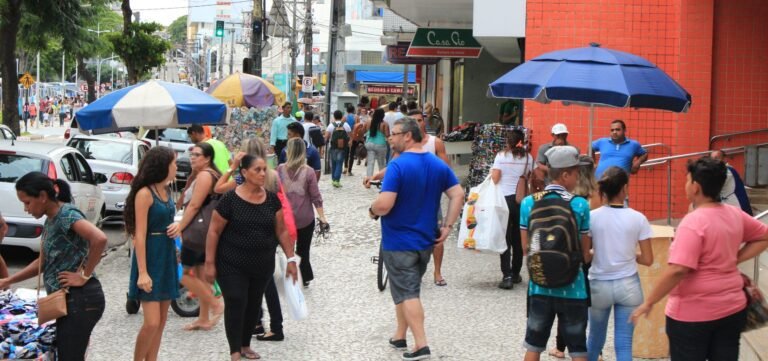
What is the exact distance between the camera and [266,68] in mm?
98688

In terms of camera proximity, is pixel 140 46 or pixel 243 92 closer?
pixel 243 92

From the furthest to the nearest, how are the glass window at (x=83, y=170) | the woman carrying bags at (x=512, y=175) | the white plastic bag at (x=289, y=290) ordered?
the glass window at (x=83, y=170), the woman carrying bags at (x=512, y=175), the white plastic bag at (x=289, y=290)

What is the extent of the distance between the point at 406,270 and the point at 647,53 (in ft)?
24.2

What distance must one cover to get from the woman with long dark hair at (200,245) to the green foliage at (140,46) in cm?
2503

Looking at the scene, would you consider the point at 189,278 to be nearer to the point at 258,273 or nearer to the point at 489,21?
the point at 258,273

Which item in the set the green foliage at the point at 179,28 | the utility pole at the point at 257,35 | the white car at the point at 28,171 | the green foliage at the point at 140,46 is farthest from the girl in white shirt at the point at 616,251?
the green foliage at the point at 179,28

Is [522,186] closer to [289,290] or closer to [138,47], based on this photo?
[289,290]

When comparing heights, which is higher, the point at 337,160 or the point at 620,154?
the point at 620,154

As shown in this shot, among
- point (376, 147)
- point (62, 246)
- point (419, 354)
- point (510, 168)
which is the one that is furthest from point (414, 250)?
point (376, 147)

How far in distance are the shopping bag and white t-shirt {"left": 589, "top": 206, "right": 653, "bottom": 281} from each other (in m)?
3.51

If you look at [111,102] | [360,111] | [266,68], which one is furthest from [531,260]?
[266,68]

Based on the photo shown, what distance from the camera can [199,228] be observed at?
795cm

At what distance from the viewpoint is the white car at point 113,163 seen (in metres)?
16.4

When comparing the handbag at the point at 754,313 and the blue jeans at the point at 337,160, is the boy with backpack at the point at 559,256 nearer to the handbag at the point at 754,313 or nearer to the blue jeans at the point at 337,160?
the handbag at the point at 754,313
